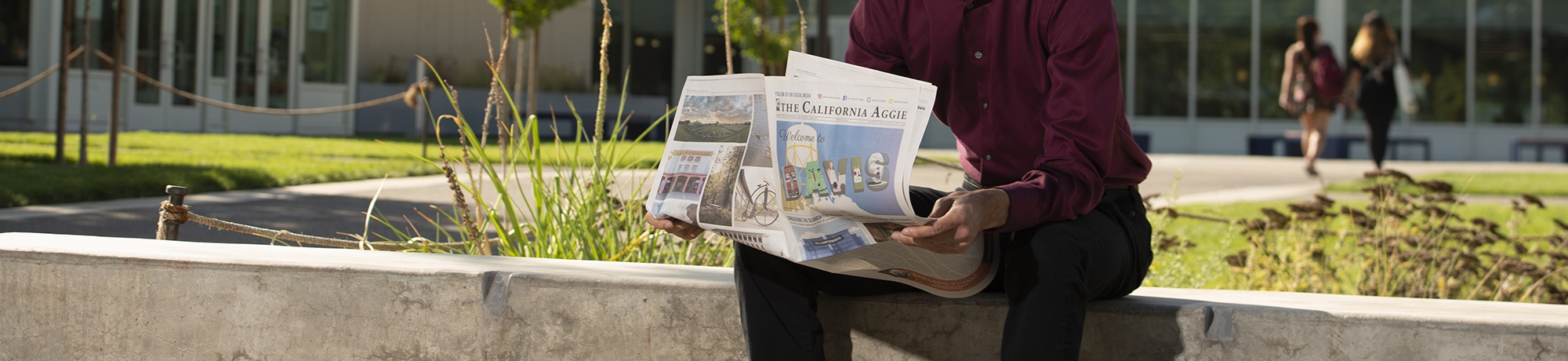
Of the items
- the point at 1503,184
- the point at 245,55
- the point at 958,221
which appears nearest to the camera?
the point at 958,221

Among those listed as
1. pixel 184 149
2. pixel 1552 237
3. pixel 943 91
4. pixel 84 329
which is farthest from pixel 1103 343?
pixel 184 149

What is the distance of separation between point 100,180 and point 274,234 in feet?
11.6

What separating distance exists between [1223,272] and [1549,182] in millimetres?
7429

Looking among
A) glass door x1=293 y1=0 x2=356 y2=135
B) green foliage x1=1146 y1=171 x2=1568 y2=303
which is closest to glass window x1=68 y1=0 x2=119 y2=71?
glass door x1=293 y1=0 x2=356 y2=135

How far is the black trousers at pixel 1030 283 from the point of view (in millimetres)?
1716

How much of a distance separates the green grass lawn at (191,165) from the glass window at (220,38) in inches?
172

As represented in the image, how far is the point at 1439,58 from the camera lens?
18.6m

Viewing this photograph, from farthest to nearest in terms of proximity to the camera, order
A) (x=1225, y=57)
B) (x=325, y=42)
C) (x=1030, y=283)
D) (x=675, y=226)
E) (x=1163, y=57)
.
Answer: (x=1163, y=57)
(x=1225, y=57)
(x=325, y=42)
(x=675, y=226)
(x=1030, y=283)

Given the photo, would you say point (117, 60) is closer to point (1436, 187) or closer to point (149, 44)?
point (1436, 187)

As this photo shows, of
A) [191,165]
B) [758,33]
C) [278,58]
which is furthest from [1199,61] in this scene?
[191,165]

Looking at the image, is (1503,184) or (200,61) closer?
(1503,184)

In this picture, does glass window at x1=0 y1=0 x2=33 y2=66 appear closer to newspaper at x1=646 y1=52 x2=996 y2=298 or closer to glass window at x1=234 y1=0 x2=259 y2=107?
glass window at x1=234 y1=0 x2=259 y2=107

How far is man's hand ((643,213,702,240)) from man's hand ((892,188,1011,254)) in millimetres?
372

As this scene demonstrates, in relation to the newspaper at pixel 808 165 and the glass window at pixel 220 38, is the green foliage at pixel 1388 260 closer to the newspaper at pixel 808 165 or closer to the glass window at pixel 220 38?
the newspaper at pixel 808 165
